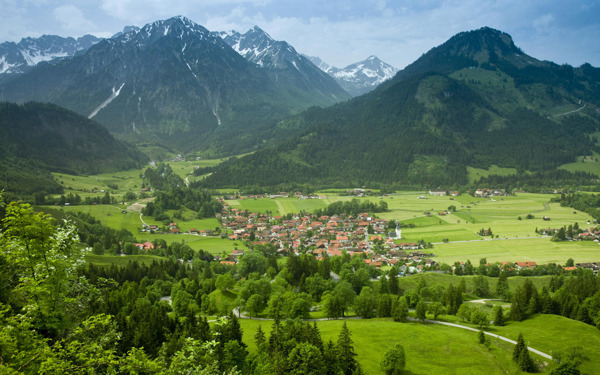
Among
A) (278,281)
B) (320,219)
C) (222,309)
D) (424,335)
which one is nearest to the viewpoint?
(424,335)

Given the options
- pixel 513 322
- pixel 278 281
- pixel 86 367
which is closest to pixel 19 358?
pixel 86 367

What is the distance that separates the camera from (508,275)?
300ft

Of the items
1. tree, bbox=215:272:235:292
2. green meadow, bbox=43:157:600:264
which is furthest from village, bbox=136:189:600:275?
tree, bbox=215:272:235:292

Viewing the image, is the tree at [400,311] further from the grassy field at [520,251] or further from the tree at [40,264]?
the tree at [40,264]

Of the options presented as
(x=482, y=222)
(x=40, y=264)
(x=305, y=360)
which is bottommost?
(x=305, y=360)

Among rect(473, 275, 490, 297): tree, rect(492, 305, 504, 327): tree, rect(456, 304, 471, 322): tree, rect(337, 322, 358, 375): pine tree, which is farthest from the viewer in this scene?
rect(473, 275, 490, 297): tree

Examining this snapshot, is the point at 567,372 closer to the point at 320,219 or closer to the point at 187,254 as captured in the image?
the point at 187,254

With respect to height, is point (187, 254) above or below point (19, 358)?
below

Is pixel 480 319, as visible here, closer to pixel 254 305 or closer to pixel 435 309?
pixel 435 309

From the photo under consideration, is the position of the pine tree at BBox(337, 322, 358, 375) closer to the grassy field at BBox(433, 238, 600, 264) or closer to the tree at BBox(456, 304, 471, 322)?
the tree at BBox(456, 304, 471, 322)

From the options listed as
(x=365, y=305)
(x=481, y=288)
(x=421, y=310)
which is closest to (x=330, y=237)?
(x=481, y=288)

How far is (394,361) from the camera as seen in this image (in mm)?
45312

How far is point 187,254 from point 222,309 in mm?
46938

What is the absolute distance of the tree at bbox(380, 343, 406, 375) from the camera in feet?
148
